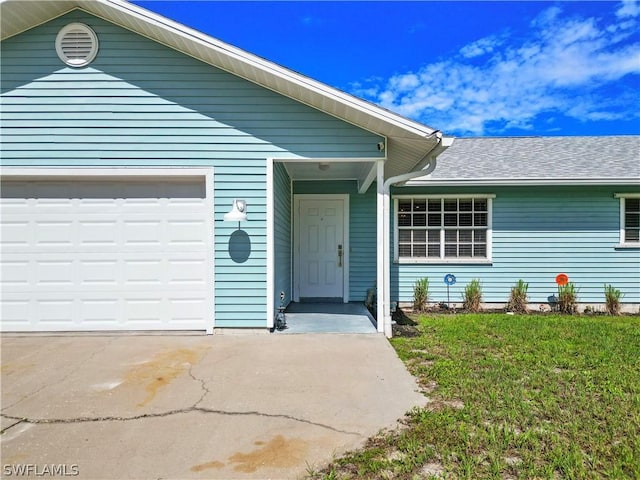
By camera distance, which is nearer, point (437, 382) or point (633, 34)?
point (437, 382)

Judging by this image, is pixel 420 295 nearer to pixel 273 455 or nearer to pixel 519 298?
pixel 519 298

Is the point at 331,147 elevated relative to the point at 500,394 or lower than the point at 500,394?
elevated

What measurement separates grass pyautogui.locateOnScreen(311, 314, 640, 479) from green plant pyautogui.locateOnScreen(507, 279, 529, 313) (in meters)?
2.50

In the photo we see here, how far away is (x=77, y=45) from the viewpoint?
523 cm

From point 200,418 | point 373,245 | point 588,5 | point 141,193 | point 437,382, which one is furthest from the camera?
point 373,245

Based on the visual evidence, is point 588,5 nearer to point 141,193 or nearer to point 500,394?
point 500,394

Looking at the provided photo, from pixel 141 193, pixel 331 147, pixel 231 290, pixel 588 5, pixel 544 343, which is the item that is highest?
pixel 588 5

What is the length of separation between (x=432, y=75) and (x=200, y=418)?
9157 millimetres

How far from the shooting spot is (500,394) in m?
3.27

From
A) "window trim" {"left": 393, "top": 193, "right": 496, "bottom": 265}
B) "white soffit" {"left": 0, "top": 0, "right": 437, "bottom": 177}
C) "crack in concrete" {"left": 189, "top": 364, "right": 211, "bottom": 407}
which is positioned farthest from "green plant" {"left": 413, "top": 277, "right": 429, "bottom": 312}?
"crack in concrete" {"left": 189, "top": 364, "right": 211, "bottom": 407}

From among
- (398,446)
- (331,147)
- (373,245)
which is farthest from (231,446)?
(373,245)

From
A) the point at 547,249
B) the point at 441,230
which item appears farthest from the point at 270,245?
the point at 547,249

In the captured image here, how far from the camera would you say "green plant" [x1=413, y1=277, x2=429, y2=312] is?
794 centimetres

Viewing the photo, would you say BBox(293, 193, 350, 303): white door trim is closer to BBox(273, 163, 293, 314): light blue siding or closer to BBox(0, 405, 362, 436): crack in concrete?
BBox(273, 163, 293, 314): light blue siding
